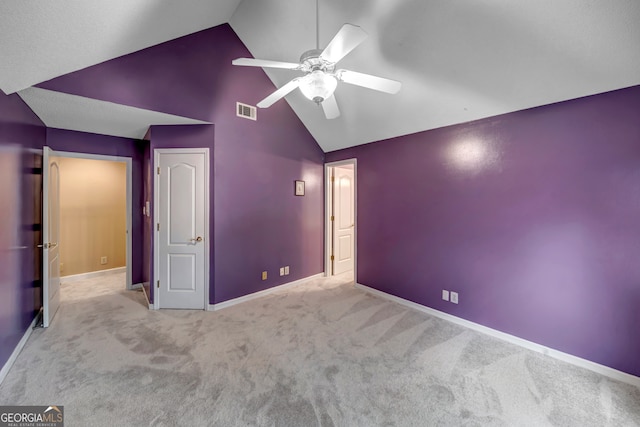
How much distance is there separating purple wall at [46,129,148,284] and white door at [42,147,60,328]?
51 centimetres

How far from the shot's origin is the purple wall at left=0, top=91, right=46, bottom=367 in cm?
204

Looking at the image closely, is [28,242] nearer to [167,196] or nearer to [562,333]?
[167,196]

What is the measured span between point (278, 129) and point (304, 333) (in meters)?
2.81

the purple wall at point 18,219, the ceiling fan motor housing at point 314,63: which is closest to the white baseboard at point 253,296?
the purple wall at point 18,219

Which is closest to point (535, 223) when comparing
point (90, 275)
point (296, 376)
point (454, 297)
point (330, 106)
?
point (454, 297)

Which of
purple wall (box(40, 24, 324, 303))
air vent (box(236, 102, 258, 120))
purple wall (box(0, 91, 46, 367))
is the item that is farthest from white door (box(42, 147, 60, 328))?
air vent (box(236, 102, 258, 120))

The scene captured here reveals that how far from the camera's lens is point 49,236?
2.82 m

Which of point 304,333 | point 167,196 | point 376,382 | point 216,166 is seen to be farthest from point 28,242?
point 376,382

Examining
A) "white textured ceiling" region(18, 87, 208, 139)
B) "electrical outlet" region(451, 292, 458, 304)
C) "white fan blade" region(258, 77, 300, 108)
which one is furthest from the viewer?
"electrical outlet" region(451, 292, 458, 304)

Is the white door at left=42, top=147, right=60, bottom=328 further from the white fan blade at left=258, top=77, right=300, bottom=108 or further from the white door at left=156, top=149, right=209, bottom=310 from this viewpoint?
the white fan blade at left=258, top=77, right=300, bottom=108

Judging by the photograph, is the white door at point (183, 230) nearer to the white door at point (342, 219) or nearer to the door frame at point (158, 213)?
the door frame at point (158, 213)

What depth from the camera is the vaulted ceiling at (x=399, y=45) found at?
1.69m

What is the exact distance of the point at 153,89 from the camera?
2.77 meters

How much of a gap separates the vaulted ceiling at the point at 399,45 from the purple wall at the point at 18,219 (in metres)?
0.25
